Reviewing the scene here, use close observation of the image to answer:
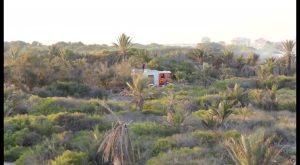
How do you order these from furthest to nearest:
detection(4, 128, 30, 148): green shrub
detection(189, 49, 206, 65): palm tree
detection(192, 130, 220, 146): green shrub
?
detection(189, 49, 206, 65): palm tree < detection(192, 130, 220, 146): green shrub < detection(4, 128, 30, 148): green shrub

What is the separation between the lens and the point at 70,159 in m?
8.61

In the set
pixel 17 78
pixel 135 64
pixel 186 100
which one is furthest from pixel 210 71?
pixel 17 78

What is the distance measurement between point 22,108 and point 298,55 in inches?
464

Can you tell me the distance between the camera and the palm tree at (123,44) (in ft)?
106

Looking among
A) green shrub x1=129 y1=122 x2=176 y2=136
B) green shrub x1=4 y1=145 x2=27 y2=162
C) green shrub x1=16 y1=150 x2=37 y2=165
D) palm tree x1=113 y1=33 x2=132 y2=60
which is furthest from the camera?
palm tree x1=113 y1=33 x2=132 y2=60

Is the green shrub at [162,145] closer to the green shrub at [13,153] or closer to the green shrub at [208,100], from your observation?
the green shrub at [13,153]

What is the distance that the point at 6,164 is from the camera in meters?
9.41

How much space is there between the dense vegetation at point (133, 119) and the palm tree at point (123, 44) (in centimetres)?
242

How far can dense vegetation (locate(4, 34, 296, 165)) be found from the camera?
8.88m

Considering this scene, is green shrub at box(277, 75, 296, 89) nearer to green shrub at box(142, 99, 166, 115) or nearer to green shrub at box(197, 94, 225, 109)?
green shrub at box(197, 94, 225, 109)

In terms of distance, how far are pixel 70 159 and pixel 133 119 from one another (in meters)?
6.82

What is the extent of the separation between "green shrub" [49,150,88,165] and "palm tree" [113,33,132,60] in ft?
77.4

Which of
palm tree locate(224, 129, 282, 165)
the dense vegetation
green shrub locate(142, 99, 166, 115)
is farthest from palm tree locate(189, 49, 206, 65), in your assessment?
palm tree locate(224, 129, 282, 165)

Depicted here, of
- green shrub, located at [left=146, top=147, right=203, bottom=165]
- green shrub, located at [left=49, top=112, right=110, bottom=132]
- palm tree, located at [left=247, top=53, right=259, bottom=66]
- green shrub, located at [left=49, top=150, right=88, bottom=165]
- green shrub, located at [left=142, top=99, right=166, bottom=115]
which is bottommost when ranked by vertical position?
green shrub, located at [left=146, top=147, right=203, bottom=165]
